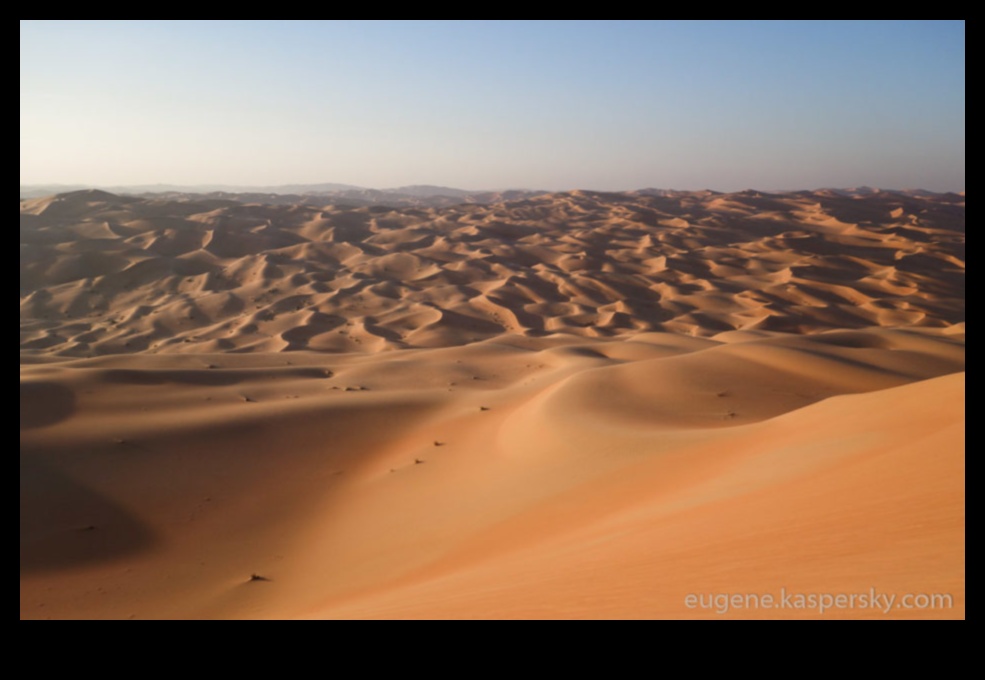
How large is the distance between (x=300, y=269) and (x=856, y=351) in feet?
79.6

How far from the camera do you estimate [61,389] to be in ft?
32.1

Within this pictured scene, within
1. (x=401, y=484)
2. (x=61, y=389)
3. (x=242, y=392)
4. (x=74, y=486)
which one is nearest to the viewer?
(x=74, y=486)

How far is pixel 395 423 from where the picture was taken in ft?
32.7

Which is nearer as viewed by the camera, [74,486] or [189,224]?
[74,486]

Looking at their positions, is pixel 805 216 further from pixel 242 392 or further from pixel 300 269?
pixel 242 392

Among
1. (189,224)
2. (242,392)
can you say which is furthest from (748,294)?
(189,224)

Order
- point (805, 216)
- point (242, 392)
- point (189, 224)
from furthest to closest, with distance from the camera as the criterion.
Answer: point (805, 216)
point (189, 224)
point (242, 392)

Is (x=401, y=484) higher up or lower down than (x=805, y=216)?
lower down

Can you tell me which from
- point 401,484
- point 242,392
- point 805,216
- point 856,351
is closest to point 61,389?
→ point 242,392

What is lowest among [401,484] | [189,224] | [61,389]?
[401,484]
